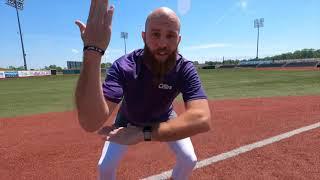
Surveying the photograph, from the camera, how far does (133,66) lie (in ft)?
9.80

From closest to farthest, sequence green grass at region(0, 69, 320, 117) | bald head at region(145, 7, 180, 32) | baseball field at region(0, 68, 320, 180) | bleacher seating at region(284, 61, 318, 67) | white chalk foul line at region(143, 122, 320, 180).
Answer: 1. bald head at region(145, 7, 180, 32)
2. white chalk foul line at region(143, 122, 320, 180)
3. baseball field at region(0, 68, 320, 180)
4. green grass at region(0, 69, 320, 117)
5. bleacher seating at region(284, 61, 318, 67)

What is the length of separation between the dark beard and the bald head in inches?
10.8

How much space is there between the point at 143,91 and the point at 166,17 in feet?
2.81

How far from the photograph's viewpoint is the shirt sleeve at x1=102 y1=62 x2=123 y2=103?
8.96 ft

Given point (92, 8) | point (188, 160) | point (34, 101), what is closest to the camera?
point (92, 8)

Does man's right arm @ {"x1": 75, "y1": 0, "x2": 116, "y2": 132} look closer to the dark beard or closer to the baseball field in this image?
the dark beard

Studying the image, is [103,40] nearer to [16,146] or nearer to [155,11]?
[155,11]

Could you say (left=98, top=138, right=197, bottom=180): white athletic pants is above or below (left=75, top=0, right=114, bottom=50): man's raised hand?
below

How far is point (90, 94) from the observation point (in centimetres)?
178

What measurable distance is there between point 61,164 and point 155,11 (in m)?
4.21

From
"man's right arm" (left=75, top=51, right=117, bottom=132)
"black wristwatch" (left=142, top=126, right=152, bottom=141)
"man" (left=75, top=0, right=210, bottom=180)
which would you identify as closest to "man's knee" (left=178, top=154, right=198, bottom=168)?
"man" (left=75, top=0, right=210, bottom=180)

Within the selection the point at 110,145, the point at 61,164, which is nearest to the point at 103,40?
the point at 110,145

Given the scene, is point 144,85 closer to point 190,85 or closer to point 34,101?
point 190,85

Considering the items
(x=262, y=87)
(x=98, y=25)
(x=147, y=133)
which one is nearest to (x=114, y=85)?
(x=147, y=133)
